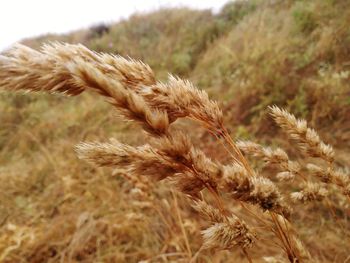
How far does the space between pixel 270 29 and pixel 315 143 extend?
14.1 feet

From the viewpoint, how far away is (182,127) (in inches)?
152

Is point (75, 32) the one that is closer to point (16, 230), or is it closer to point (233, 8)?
point (233, 8)

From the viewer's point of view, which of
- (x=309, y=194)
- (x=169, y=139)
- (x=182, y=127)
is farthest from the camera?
(x=182, y=127)

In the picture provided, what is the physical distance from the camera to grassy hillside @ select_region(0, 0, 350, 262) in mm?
2211

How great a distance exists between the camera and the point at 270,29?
4.84m

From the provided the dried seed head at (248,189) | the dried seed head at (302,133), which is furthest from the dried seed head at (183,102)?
the dried seed head at (302,133)

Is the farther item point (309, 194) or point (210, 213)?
point (309, 194)

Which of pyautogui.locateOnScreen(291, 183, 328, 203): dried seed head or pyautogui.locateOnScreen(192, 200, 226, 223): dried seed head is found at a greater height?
pyautogui.locateOnScreen(192, 200, 226, 223): dried seed head

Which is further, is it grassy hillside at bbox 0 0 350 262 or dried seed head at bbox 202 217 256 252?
grassy hillside at bbox 0 0 350 262

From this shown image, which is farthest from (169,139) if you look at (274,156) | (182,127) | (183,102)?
(182,127)

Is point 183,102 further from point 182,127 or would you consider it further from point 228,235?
point 182,127

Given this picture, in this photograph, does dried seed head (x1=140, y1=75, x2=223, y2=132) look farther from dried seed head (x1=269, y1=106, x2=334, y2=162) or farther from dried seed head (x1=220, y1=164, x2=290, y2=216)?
dried seed head (x1=269, y1=106, x2=334, y2=162)

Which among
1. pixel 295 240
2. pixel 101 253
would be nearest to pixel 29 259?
pixel 101 253

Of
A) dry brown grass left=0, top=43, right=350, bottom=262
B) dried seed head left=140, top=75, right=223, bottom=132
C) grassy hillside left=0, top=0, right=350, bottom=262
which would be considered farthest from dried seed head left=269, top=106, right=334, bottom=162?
grassy hillside left=0, top=0, right=350, bottom=262
